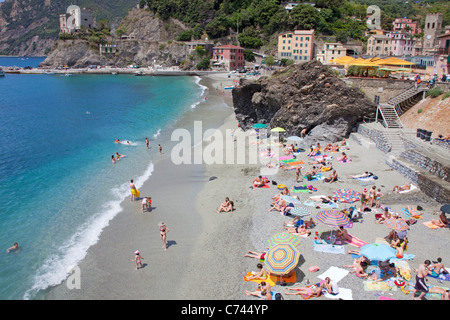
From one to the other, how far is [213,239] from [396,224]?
23.7 feet

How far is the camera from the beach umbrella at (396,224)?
12.8 m

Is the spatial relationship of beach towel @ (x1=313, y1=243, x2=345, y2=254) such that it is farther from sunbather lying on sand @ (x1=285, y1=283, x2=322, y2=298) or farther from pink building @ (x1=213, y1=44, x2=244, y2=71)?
pink building @ (x1=213, y1=44, x2=244, y2=71)

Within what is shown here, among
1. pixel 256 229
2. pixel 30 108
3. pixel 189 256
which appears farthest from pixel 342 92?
pixel 30 108

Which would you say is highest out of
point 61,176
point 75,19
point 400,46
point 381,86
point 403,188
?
point 75,19

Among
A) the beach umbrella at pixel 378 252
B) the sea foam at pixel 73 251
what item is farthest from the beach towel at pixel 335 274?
the sea foam at pixel 73 251

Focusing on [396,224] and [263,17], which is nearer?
[396,224]

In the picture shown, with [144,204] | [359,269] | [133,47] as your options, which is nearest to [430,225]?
[359,269]

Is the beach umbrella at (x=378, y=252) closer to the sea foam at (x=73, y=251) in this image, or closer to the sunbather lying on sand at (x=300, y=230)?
the sunbather lying on sand at (x=300, y=230)

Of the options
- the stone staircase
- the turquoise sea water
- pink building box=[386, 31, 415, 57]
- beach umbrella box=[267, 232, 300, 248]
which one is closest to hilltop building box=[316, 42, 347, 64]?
pink building box=[386, 31, 415, 57]

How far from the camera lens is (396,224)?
12922mm

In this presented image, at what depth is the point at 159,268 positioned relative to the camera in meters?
11.7

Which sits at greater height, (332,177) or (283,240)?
(332,177)

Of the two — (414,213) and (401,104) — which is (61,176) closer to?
(414,213)

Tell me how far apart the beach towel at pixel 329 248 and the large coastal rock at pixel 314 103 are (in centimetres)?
1356
